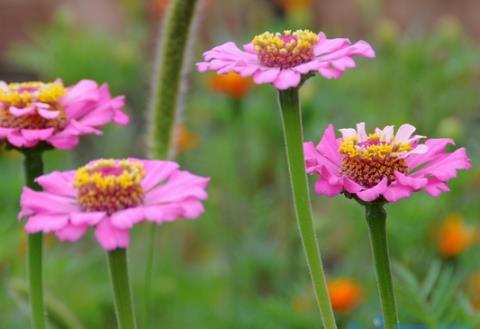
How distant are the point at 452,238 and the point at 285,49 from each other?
2.60 ft

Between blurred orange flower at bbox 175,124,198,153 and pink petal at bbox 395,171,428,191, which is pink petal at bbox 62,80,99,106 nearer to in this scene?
pink petal at bbox 395,171,428,191

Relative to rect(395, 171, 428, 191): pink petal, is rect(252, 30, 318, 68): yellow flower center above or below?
above

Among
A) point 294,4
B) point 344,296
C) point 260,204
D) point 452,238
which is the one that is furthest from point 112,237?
point 294,4

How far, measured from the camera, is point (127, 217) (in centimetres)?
39

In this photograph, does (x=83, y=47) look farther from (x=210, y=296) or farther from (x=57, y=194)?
(x=57, y=194)

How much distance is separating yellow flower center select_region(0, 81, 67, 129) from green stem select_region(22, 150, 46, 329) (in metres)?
0.02

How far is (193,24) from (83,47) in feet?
3.10

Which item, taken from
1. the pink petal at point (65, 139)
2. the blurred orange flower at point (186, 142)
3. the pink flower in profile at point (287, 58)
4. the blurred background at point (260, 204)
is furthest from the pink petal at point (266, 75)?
the blurred orange flower at point (186, 142)

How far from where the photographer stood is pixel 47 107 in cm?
51

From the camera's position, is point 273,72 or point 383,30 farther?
point 383,30

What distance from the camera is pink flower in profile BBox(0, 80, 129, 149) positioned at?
485 millimetres

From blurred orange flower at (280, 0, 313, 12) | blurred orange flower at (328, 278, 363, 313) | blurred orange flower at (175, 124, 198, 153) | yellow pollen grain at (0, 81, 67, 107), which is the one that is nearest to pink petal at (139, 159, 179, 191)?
yellow pollen grain at (0, 81, 67, 107)

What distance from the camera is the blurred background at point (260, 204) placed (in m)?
1.13

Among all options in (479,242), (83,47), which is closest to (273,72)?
(479,242)
